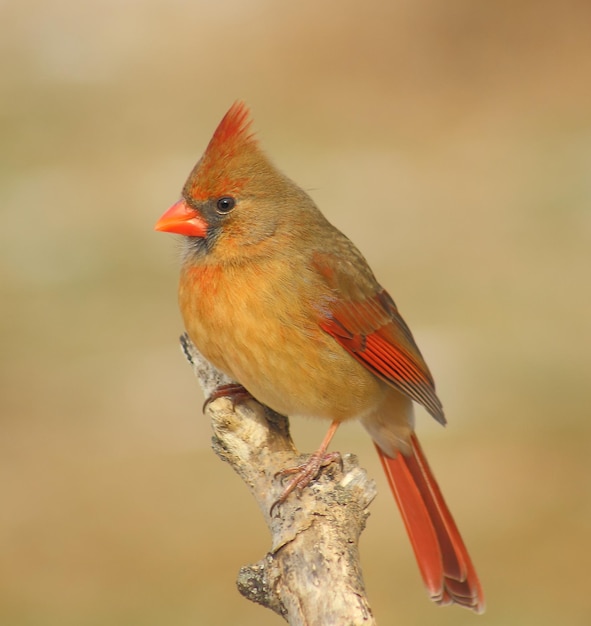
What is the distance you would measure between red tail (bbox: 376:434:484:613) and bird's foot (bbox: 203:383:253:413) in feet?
2.22

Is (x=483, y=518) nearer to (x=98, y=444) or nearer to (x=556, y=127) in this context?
(x=98, y=444)

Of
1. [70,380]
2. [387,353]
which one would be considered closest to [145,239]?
[70,380]

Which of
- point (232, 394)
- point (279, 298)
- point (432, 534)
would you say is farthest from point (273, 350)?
point (432, 534)

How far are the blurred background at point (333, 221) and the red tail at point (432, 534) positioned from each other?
1088mm

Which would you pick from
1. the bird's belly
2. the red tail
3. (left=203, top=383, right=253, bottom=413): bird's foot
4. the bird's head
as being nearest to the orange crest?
the bird's head

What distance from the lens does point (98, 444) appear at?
25.5ft

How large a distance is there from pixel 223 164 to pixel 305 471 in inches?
37.0

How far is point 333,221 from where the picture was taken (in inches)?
392

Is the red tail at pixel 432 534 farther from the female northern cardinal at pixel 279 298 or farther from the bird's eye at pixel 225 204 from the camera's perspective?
the bird's eye at pixel 225 204

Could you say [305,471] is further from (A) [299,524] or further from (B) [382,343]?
(B) [382,343]

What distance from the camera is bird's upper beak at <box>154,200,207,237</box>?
359cm

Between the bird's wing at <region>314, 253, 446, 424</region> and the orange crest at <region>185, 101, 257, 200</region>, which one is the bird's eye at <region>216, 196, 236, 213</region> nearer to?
the orange crest at <region>185, 101, 257, 200</region>

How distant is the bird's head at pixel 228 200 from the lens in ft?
11.8

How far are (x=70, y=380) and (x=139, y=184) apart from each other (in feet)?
10.4
